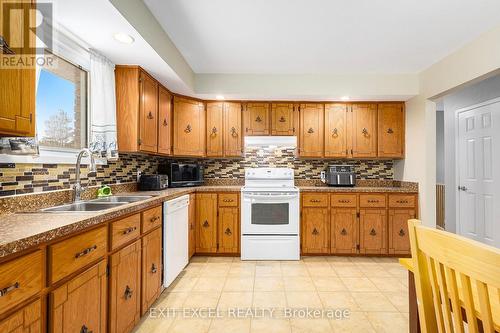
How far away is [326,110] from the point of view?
373 centimetres

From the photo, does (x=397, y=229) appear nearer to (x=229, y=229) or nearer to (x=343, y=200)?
(x=343, y=200)

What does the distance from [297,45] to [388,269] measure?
273 cm

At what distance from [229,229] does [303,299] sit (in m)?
1.38

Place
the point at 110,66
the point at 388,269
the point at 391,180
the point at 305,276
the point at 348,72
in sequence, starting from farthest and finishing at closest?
the point at 391,180 < the point at 348,72 < the point at 388,269 < the point at 305,276 < the point at 110,66

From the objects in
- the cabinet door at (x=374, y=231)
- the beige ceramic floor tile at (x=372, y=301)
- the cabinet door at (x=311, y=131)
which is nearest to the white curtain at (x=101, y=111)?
the cabinet door at (x=311, y=131)

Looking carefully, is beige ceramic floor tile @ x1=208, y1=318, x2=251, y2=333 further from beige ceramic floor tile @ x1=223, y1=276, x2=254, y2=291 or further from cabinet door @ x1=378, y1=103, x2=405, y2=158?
cabinet door @ x1=378, y1=103, x2=405, y2=158

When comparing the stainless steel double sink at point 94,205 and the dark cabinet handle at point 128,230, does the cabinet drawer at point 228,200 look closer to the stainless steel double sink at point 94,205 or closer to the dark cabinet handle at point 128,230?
the stainless steel double sink at point 94,205

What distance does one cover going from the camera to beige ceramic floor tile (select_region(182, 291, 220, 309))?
226 cm

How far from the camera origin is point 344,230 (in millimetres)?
3453

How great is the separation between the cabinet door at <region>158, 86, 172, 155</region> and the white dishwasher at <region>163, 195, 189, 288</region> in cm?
67

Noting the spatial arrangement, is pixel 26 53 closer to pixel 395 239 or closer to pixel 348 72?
pixel 348 72

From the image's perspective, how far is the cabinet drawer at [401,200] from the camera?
3416 mm

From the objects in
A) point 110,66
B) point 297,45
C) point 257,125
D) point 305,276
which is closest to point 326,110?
point 257,125

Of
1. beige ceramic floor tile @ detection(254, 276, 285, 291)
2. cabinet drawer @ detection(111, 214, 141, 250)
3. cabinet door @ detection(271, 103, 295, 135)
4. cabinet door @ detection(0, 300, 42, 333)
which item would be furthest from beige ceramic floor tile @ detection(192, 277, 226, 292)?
cabinet door @ detection(271, 103, 295, 135)
